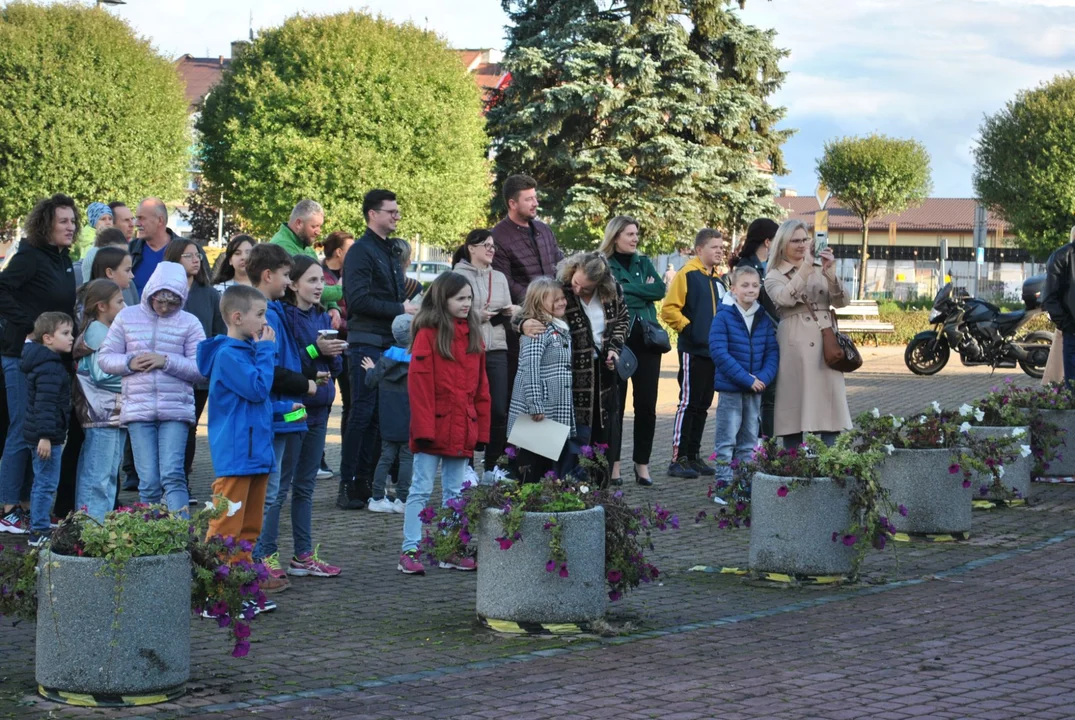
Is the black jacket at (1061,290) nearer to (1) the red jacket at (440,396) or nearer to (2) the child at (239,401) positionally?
(1) the red jacket at (440,396)

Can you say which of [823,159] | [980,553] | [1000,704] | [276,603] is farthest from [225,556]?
[823,159]

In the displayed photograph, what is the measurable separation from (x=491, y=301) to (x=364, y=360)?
1.01 meters

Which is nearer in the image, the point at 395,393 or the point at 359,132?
the point at 395,393

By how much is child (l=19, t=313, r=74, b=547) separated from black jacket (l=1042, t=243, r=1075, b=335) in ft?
28.1

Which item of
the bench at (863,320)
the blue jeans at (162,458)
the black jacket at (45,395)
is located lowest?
the blue jeans at (162,458)

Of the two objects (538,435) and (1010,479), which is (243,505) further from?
(1010,479)

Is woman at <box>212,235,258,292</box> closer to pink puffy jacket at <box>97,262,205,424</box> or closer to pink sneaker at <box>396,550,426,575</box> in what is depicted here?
pink puffy jacket at <box>97,262,205,424</box>

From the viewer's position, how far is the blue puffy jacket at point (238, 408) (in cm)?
727

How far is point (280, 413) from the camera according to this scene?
25.5ft

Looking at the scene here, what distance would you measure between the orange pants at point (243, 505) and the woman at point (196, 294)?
114 inches

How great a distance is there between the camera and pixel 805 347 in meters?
10.4

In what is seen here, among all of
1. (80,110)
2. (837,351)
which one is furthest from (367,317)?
(80,110)

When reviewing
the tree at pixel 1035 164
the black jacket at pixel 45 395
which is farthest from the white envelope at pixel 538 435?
the tree at pixel 1035 164

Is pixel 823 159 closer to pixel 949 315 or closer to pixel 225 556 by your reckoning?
pixel 949 315
